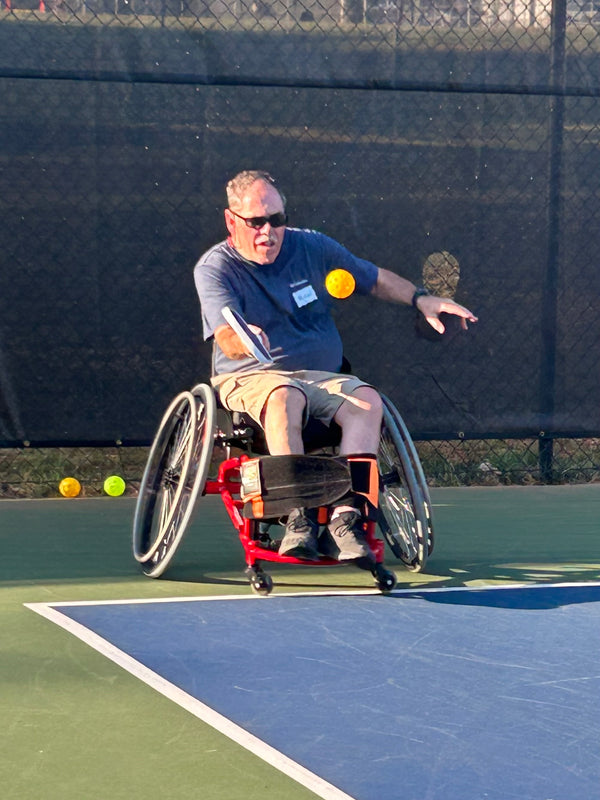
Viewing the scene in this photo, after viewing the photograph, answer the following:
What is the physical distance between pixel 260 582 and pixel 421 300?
4.08ft

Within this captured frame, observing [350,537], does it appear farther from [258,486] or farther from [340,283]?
[340,283]

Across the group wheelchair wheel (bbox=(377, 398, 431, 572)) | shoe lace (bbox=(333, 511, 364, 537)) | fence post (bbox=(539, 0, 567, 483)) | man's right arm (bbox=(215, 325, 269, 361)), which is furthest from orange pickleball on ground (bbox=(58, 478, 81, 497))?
shoe lace (bbox=(333, 511, 364, 537))

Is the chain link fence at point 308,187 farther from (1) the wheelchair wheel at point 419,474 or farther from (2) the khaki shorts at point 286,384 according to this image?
(1) the wheelchair wheel at point 419,474

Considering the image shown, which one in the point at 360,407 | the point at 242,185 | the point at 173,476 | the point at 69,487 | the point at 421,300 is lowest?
the point at 69,487

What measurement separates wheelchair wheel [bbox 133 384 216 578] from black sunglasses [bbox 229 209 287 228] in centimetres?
65

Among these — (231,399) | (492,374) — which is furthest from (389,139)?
(231,399)

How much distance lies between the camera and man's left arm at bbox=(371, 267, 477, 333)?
510cm

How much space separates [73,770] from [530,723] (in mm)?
1034

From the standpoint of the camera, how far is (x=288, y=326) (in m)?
5.20

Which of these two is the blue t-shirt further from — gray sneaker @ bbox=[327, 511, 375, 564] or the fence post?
the fence post

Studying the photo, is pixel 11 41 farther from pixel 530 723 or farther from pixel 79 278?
pixel 530 723

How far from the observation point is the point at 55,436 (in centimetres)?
669

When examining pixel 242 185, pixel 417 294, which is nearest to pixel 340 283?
pixel 417 294

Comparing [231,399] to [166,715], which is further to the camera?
[231,399]
